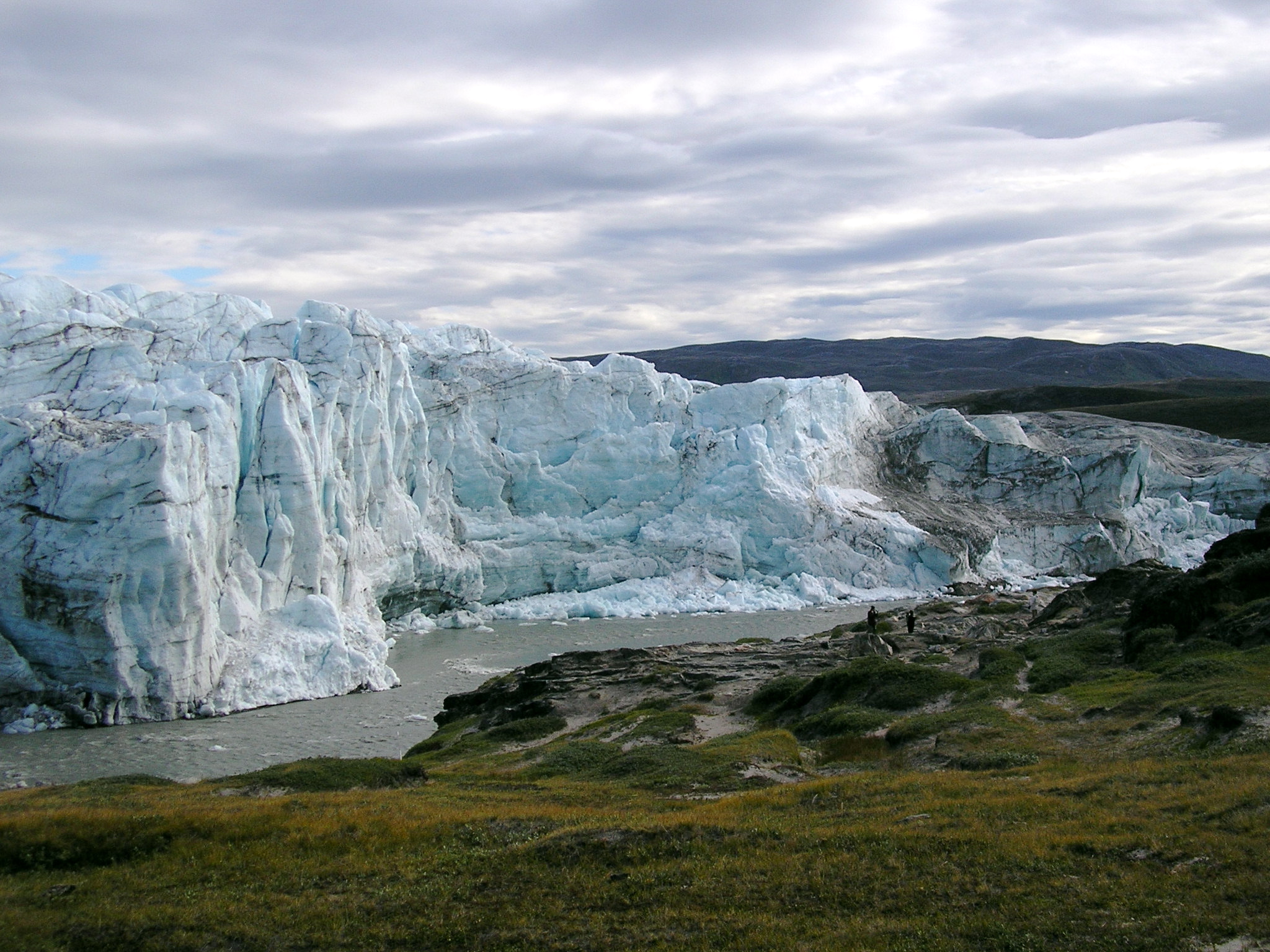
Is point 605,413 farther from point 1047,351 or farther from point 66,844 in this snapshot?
point 1047,351

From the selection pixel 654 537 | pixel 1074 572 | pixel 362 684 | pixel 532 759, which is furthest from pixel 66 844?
pixel 1074 572

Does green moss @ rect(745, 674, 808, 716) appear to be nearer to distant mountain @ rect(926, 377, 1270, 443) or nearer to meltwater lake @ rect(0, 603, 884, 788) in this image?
meltwater lake @ rect(0, 603, 884, 788)

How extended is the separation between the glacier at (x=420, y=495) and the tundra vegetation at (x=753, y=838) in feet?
25.7

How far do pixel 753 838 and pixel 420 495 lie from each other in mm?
30402

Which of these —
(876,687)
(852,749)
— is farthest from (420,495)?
(852,749)

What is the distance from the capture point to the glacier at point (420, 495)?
73.3 ft

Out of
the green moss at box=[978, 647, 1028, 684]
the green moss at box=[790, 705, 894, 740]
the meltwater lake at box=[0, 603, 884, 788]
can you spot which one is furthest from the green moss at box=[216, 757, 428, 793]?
the green moss at box=[978, 647, 1028, 684]

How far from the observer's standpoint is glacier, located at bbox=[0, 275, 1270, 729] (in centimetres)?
2233

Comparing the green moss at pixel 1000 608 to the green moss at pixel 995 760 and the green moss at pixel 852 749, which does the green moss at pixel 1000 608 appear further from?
the green moss at pixel 995 760

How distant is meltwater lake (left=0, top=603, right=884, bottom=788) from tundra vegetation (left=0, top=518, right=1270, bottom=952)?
12.3ft

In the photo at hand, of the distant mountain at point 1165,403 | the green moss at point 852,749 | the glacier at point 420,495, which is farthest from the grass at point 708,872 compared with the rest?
the distant mountain at point 1165,403

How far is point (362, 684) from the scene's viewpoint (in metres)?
26.0

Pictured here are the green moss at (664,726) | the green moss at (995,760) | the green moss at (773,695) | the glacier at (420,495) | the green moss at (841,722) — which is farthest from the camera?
the glacier at (420,495)

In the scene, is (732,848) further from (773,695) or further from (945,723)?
(773,695)
